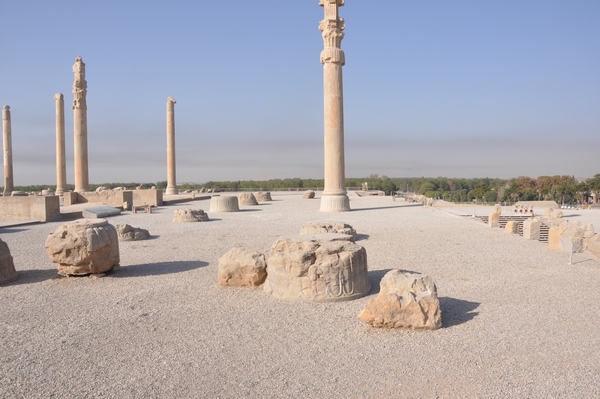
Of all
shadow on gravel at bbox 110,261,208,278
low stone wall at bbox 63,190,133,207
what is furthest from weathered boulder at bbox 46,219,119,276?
low stone wall at bbox 63,190,133,207

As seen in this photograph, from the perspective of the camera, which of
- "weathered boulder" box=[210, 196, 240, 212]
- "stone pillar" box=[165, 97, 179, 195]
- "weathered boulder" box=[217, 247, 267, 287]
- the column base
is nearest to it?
"weathered boulder" box=[217, 247, 267, 287]

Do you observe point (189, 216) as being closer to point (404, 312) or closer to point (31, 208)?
point (31, 208)

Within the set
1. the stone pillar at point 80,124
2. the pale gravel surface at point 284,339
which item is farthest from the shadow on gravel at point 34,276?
the stone pillar at point 80,124

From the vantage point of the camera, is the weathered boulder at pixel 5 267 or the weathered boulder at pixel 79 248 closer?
the weathered boulder at pixel 5 267

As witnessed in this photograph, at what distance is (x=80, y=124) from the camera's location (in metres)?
24.8

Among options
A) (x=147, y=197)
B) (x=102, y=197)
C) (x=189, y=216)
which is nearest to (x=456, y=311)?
(x=189, y=216)

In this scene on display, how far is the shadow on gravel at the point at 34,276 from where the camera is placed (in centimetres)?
697

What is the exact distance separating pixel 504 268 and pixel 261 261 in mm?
3986

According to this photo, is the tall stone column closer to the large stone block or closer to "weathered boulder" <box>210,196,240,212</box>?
"weathered boulder" <box>210,196,240,212</box>

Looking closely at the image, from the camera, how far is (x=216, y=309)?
5.53 metres

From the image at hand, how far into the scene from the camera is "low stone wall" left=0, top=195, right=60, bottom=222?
15016 mm

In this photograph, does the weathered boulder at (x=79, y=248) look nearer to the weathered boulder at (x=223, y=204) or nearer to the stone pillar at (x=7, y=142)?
the weathered boulder at (x=223, y=204)

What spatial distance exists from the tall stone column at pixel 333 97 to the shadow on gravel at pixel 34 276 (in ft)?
38.1

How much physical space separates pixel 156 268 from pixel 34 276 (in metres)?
1.79
